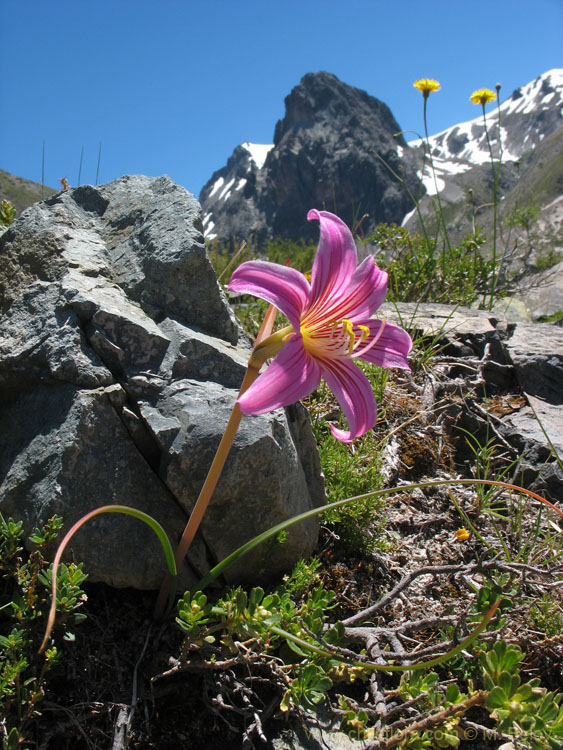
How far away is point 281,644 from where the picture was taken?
2.22 metres

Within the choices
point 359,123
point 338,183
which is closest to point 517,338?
point 338,183

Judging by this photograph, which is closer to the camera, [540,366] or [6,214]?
[6,214]

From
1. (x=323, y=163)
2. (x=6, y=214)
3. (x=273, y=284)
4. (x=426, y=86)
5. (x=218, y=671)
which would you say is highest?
(x=323, y=163)

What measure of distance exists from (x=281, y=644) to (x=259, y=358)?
1.25 m

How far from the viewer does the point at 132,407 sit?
2.39 meters

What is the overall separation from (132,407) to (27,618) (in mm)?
→ 917

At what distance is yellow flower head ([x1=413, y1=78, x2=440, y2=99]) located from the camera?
6453 mm

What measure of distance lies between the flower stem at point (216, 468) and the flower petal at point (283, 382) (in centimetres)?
18

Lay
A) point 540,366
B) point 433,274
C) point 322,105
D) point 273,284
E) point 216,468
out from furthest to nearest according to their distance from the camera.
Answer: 1. point 322,105
2. point 433,274
3. point 540,366
4. point 216,468
5. point 273,284

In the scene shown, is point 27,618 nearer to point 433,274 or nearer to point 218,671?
point 218,671

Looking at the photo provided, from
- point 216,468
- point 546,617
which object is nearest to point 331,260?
point 216,468

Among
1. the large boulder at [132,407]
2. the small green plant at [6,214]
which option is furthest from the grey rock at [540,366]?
the small green plant at [6,214]

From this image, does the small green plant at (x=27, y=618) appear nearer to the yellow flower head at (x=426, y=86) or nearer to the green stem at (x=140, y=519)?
the green stem at (x=140, y=519)

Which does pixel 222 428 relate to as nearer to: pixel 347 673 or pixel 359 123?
pixel 347 673
